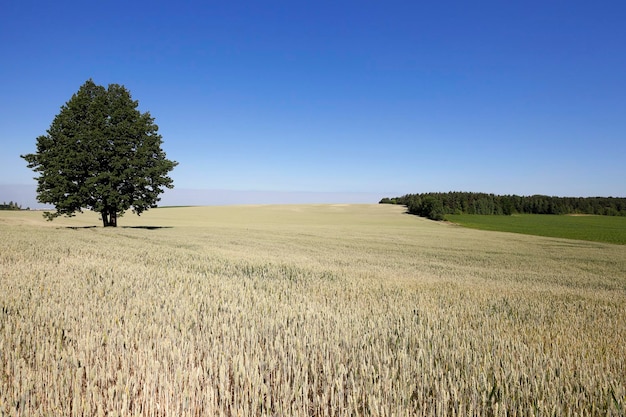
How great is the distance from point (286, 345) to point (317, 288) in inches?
178

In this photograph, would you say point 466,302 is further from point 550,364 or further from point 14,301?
point 14,301

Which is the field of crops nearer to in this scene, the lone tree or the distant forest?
the lone tree

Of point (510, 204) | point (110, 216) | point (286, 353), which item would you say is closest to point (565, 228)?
point (510, 204)

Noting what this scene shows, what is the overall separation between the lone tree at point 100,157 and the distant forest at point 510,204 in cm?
Result: 6718

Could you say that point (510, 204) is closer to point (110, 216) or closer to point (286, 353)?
point (110, 216)

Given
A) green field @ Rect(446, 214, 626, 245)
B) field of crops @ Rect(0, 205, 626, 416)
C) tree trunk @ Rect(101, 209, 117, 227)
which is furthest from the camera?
green field @ Rect(446, 214, 626, 245)

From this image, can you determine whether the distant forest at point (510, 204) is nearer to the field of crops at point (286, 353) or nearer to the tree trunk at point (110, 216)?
the tree trunk at point (110, 216)

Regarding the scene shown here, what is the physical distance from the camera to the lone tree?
30.7m

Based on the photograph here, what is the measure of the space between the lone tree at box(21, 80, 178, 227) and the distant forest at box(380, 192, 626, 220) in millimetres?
67184

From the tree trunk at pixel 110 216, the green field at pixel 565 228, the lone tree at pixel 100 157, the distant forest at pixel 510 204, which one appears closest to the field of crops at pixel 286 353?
the lone tree at pixel 100 157

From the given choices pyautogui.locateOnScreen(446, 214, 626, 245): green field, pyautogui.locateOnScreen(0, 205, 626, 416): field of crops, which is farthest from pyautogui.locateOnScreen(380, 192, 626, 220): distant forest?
pyautogui.locateOnScreen(0, 205, 626, 416): field of crops

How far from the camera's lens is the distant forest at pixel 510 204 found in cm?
9544

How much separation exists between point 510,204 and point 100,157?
359ft

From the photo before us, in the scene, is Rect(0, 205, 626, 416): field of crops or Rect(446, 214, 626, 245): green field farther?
Rect(446, 214, 626, 245): green field
